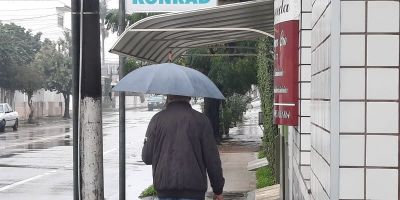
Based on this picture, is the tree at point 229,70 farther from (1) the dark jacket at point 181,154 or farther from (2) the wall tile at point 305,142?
(1) the dark jacket at point 181,154

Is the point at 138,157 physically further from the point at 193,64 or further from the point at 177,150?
the point at 177,150

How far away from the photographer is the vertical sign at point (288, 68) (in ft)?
18.0

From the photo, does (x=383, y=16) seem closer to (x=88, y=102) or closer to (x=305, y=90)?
(x=305, y=90)

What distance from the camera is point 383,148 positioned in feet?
9.52

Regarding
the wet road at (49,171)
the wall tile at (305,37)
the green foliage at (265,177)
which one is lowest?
the wet road at (49,171)

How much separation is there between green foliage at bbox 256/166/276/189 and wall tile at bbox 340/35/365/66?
9.52 metres

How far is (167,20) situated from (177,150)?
10.2ft

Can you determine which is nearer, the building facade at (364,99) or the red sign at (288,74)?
the building facade at (364,99)

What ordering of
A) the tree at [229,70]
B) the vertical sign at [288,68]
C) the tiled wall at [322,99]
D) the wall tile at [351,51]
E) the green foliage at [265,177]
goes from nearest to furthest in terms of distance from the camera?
1. the wall tile at [351,51]
2. the tiled wall at [322,99]
3. the vertical sign at [288,68]
4. the green foliage at [265,177]
5. the tree at [229,70]

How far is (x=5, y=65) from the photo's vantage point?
163 ft

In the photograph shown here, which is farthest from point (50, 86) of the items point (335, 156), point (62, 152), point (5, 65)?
point (335, 156)

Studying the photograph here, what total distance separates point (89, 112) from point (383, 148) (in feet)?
11.6

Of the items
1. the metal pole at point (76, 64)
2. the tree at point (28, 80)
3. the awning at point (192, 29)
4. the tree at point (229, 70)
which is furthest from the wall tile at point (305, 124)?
the tree at point (28, 80)

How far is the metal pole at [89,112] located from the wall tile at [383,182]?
11.4 feet
